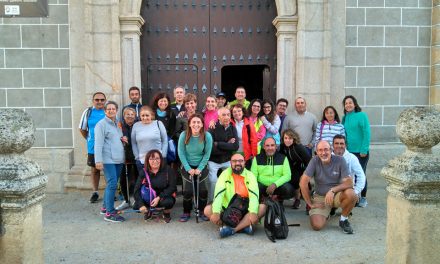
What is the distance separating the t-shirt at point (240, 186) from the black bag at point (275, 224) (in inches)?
13.0

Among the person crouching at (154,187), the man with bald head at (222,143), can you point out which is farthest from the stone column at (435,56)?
the person crouching at (154,187)

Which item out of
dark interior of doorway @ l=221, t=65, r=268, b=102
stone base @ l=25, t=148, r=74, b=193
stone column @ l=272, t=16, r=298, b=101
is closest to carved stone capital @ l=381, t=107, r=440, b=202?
stone column @ l=272, t=16, r=298, b=101

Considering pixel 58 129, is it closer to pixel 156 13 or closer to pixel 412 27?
pixel 156 13

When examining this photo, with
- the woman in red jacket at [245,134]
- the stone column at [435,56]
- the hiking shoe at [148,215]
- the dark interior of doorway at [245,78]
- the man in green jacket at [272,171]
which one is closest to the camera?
the hiking shoe at [148,215]

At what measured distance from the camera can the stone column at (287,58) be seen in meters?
6.17

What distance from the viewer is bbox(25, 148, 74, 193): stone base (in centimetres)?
605

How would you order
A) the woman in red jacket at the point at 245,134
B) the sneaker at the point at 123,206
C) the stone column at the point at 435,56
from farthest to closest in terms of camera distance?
the stone column at the point at 435,56, the sneaker at the point at 123,206, the woman in red jacket at the point at 245,134

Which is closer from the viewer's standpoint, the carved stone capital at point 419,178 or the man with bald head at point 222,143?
the carved stone capital at point 419,178

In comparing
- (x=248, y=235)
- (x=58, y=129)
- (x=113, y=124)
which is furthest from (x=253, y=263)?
(x=58, y=129)

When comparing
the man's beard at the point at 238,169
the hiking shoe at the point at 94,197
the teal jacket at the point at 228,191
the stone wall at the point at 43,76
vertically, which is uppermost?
the stone wall at the point at 43,76

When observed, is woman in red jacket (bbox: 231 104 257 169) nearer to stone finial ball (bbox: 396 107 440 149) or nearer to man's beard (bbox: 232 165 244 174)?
man's beard (bbox: 232 165 244 174)

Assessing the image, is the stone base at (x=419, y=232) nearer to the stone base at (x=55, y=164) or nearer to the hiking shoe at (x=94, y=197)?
the hiking shoe at (x=94, y=197)

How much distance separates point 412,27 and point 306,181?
352cm

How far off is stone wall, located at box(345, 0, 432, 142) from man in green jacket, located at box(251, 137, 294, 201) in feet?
7.06
